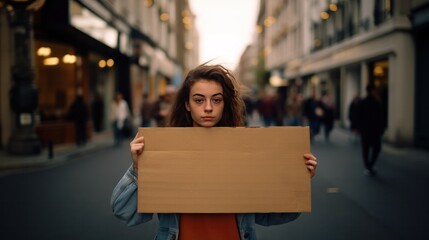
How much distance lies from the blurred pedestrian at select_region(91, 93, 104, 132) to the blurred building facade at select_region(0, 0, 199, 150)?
0.46 ft

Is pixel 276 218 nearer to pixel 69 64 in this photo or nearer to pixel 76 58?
pixel 69 64

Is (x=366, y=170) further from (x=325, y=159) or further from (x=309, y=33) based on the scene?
(x=309, y=33)

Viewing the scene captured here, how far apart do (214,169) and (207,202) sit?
0.52ft

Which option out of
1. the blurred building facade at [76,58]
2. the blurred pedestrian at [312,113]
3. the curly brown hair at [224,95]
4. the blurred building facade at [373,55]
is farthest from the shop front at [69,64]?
the curly brown hair at [224,95]

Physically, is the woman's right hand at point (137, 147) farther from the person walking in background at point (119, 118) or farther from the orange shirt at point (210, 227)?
the person walking in background at point (119, 118)

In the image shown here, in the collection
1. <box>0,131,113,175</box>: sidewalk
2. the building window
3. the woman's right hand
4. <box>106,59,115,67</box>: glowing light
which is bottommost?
<box>0,131,113,175</box>: sidewalk

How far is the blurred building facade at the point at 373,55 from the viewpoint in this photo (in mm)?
14977

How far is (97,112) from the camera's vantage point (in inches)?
786

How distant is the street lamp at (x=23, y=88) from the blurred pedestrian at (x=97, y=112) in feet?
24.3

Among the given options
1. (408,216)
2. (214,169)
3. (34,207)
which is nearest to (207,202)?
(214,169)

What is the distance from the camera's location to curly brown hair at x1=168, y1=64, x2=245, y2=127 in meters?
2.19

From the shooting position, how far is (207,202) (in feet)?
6.43

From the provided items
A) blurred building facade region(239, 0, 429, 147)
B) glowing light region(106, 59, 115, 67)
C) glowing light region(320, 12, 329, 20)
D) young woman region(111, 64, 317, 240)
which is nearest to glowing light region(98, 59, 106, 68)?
glowing light region(106, 59, 115, 67)

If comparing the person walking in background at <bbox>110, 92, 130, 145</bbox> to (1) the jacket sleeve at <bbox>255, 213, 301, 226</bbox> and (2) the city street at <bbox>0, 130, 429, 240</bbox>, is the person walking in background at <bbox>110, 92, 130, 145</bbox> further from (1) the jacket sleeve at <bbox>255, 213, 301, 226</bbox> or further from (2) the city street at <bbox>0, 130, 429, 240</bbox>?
(1) the jacket sleeve at <bbox>255, 213, 301, 226</bbox>
